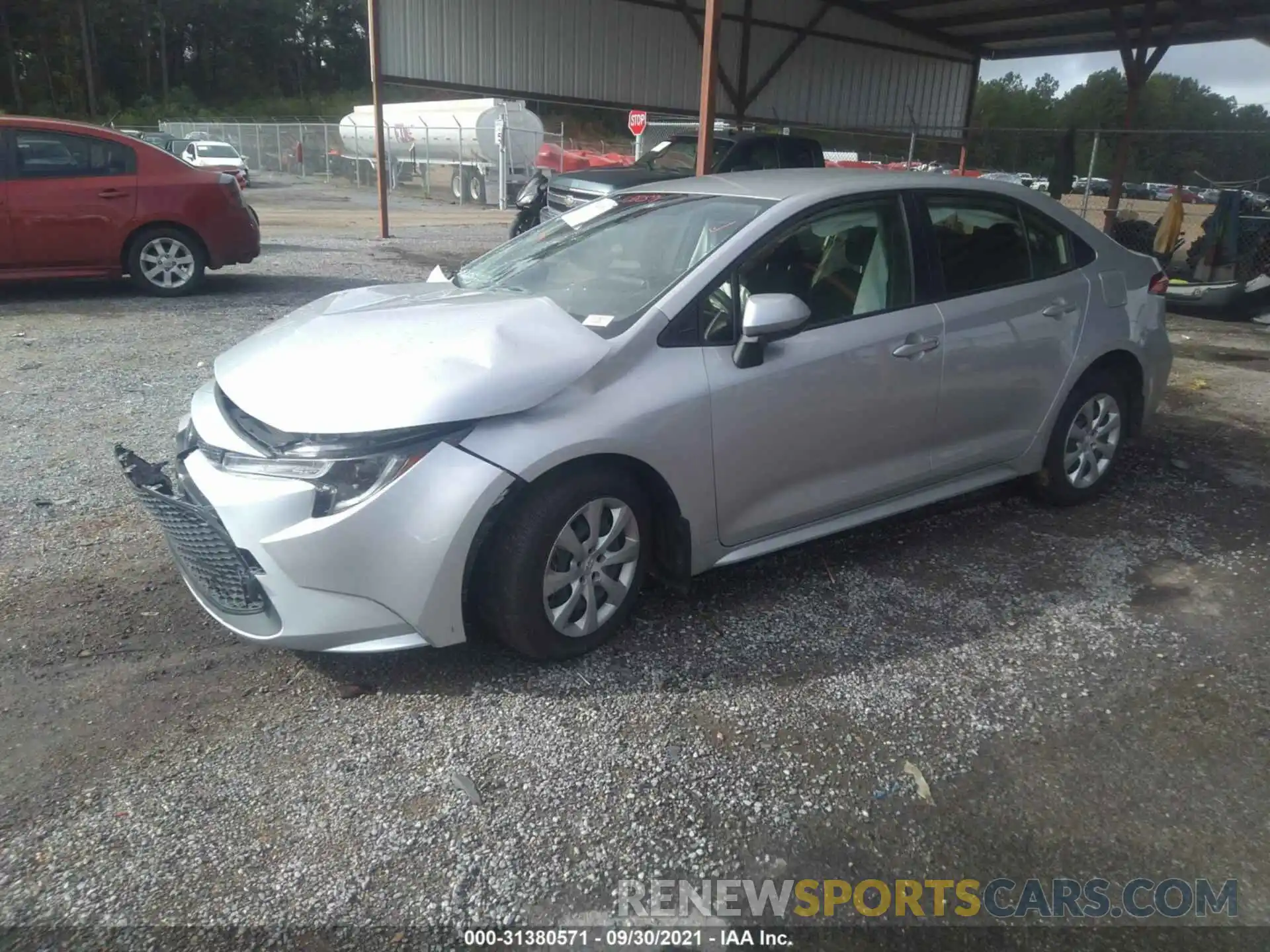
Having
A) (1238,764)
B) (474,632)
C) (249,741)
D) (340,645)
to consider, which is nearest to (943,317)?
(1238,764)

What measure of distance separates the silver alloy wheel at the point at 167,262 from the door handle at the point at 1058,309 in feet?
26.7

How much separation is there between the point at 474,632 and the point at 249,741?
0.75m

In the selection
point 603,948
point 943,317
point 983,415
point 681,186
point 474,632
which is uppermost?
point 681,186

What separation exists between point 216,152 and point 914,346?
33290 millimetres

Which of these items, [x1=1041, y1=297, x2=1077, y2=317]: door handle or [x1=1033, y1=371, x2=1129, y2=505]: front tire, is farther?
[x1=1033, y1=371, x2=1129, y2=505]: front tire

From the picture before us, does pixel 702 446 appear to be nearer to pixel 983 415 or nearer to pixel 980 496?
pixel 983 415

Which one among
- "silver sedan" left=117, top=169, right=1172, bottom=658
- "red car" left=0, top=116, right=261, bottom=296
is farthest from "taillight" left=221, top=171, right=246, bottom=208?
"silver sedan" left=117, top=169, right=1172, bottom=658

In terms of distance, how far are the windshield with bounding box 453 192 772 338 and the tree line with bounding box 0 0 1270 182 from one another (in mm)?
18718

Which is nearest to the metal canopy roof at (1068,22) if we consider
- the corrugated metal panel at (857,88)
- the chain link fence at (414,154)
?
the corrugated metal panel at (857,88)

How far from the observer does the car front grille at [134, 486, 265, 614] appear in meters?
2.93

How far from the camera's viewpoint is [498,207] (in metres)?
27.7

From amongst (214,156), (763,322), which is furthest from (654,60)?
(214,156)

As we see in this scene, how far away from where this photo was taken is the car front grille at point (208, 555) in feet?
9.62

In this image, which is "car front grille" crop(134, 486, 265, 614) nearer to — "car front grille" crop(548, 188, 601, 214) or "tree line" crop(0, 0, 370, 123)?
"car front grille" crop(548, 188, 601, 214)
